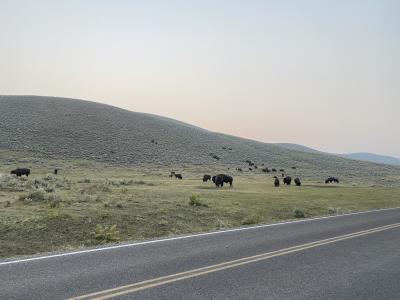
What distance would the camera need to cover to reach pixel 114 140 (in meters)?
93.6

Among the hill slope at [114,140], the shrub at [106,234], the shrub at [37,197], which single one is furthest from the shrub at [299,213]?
the hill slope at [114,140]

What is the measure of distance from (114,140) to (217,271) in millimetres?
87192

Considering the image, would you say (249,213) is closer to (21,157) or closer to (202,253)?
(202,253)

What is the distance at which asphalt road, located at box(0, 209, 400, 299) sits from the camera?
692cm

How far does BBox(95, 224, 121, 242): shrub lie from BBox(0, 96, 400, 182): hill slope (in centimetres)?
6311

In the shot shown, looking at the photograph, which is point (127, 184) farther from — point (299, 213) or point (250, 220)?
point (250, 220)

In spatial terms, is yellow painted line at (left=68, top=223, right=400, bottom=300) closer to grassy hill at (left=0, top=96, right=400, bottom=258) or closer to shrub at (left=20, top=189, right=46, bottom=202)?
grassy hill at (left=0, top=96, right=400, bottom=258)

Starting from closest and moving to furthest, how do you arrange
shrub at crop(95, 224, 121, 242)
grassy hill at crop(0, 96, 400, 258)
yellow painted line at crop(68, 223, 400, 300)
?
yellow painted line at crop(68, 223, 400, 300)
shrub at crop(95, 224, 121, 242)
grassy hill at crop(0, 96, 400, 258)

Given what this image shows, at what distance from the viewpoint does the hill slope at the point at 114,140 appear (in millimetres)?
82575

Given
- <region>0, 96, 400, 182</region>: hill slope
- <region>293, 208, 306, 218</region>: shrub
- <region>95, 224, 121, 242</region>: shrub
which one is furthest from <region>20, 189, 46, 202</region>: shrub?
<region>0, 96, 400, 182</region>: hill slope

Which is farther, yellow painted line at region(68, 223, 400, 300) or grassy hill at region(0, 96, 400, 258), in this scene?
grassy hill at region(0, 96, 400, 258)

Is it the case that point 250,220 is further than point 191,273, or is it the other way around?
point 250,220

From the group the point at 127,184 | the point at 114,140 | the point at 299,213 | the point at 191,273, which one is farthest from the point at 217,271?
the point at 114,140

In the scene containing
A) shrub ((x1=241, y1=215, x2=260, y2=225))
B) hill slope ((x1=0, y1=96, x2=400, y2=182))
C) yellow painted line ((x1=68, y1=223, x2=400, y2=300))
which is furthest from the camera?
hill slope ((x1=0, y1=96, x2=400, y2=182))
